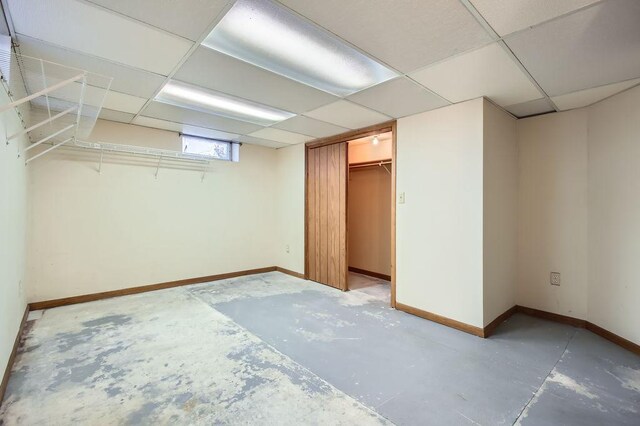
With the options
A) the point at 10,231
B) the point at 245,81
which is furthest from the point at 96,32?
the point at 10,231

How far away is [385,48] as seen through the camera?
2006 mm

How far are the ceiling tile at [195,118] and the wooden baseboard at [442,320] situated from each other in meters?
3.13

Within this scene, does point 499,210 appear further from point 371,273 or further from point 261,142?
point 261,142

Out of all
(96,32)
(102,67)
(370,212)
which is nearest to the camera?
(96,32)

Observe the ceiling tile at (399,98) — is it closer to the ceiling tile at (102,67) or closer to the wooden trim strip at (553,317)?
the ceiling tile at (102,67)

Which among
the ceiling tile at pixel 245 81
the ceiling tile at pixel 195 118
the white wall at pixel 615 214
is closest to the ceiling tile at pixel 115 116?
the ceiling tile at pixel 195 118

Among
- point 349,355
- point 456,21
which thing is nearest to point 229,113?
point 456,21

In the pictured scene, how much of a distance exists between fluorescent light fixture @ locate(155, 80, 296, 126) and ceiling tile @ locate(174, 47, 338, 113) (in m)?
0.16

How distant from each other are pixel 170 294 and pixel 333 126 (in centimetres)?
332

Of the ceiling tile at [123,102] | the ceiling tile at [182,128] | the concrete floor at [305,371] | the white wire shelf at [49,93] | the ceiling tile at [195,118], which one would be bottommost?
the concrete floor at [305,371]

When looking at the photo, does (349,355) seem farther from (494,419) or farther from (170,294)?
(170,294)

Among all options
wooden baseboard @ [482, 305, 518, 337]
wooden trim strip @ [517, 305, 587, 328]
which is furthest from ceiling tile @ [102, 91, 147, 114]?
wooden trim strip @ [517, 305, 587, 328]

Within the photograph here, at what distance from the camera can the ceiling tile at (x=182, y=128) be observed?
3.86 meters

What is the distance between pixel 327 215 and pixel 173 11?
3.42 m
